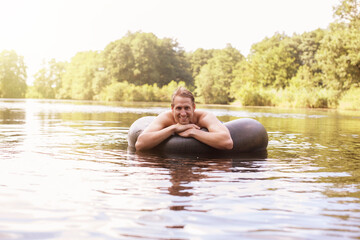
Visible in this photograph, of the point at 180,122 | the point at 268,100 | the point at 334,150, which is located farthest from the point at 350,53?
the point at 180,122

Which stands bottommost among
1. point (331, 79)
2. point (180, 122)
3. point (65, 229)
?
point (65, 229)

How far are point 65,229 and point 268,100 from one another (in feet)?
138

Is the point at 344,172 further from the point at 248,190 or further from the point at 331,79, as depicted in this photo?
the point at 331,79

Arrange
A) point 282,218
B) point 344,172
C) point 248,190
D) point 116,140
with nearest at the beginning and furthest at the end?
point 282,218
point 248,190
point 344,172
point 116,140

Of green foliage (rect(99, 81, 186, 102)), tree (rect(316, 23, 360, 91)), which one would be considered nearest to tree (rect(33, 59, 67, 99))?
green foliage (rect(99, 81, 186, 102))

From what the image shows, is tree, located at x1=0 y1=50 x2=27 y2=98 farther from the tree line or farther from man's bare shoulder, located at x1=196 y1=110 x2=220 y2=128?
man's bare shoulder, located at x1=196 y1=110 x2=220 y2=128

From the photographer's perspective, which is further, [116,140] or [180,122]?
[116,140]

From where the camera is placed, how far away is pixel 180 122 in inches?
278

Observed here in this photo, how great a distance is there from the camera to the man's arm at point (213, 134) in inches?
269

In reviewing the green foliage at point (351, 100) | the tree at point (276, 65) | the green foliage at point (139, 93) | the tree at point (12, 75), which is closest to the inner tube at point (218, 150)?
the green foliage at point (351, 100)

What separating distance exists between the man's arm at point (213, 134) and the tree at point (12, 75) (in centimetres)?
8720

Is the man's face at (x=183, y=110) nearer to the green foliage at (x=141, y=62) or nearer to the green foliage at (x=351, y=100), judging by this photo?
the green foliage at (x=351, y=100)

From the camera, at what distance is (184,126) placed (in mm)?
6957

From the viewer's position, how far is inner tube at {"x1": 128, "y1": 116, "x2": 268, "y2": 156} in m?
7.06
